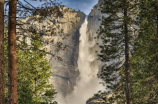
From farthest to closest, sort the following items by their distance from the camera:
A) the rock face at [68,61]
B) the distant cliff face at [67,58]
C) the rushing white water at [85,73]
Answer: the rock face at [68,61] < the distant cliff face at [67,58] < the rushing white water at [85,73]

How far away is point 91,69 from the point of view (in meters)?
81.2

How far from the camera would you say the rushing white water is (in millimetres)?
74956

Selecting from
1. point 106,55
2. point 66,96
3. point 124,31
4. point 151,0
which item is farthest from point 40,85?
point 66,96

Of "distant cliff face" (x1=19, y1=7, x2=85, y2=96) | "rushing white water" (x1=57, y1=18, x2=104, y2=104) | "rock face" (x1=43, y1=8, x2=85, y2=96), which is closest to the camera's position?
"rushing white water" (x1=57, y1=18, x2=104, y2=104)

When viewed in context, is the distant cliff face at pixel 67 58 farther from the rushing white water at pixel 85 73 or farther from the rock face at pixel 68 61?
the rushing white water at pixel 85 73

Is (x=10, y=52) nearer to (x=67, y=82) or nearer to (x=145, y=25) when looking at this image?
(x=145, y=25)

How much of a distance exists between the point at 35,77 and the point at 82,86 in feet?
223

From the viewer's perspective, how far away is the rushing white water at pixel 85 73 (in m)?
75.0

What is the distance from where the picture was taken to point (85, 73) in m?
81.4

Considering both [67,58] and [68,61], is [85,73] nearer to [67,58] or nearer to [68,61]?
[68,61]

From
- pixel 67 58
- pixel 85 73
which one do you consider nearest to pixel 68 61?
pixel 67 58

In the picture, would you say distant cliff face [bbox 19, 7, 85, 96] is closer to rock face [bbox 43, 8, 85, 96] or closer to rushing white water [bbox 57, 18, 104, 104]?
rock face [bbox 43, 8, 85, 96]

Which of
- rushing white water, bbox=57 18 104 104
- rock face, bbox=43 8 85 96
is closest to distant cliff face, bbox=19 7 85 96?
rock face, bbox=43 8 85 96

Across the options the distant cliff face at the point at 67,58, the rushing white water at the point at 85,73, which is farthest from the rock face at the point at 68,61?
the rushing white water at the point at 85,73
